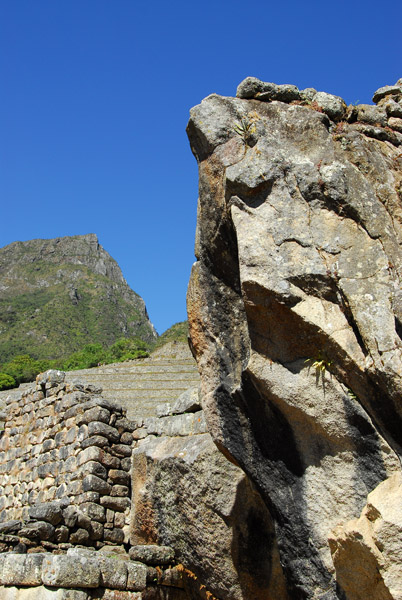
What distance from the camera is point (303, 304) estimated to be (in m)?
5.77

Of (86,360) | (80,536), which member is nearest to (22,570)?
(80,536)

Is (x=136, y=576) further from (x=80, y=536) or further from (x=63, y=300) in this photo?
(x=63, y=300)

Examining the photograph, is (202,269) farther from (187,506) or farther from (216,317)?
(187,506)

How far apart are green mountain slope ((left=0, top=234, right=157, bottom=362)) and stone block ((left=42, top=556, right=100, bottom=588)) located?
61047 mm

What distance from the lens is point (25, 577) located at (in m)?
6.40

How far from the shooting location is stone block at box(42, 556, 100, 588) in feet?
20.6

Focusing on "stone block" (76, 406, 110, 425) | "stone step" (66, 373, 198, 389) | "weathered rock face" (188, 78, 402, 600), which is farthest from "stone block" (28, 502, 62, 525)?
"stone step" (66, 373, 198, 389)

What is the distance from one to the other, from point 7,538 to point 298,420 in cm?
457

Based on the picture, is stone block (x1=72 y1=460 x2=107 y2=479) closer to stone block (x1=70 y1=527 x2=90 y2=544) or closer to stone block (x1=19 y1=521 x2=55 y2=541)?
stone block (x1=70 y1=527 x2=90 y2=544)

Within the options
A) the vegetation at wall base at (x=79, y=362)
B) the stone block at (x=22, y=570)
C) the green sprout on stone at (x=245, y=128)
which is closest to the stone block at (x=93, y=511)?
the stone block at (x=22, y=570)

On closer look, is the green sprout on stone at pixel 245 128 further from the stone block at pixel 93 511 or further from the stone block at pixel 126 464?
the stone block at pixel 93 511

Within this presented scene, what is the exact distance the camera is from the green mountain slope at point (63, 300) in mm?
75562

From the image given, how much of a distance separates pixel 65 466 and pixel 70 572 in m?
4.01

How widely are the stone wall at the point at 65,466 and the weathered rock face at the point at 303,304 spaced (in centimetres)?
334
